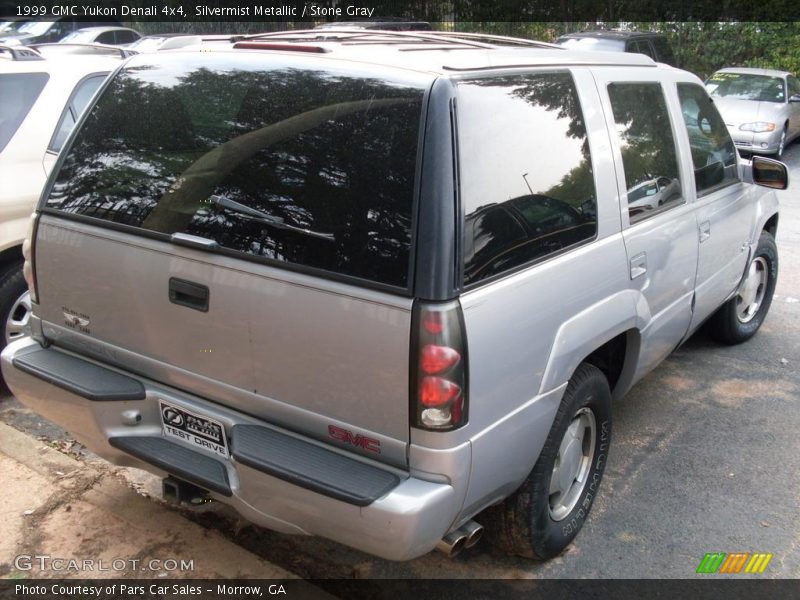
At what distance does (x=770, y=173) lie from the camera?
460 cm

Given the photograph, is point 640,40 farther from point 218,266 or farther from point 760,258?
point 218,266

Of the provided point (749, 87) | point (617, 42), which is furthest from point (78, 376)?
point (749, 87)

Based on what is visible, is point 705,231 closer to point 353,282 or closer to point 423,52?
point 423,52

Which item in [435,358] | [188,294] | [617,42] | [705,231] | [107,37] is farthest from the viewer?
[107,37]

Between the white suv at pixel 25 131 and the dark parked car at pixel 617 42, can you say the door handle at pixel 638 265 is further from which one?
the dark parked car at pixel 617 42

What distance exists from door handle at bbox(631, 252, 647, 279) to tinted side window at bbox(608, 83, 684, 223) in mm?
161

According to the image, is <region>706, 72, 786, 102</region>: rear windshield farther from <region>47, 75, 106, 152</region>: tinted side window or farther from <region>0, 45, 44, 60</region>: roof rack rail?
<region>0, 45, 44, 60</region>: roof rack rail

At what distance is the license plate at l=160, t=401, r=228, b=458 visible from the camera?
2727 millimetres

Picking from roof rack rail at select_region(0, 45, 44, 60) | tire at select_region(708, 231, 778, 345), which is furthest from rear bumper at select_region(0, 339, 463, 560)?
tire at select_region(708, 231, 778, 345)

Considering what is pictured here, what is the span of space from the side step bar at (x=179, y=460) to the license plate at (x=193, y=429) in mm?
32

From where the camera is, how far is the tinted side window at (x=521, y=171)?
2492mm

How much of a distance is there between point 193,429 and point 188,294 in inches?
19.3

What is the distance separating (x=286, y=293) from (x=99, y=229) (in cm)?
94

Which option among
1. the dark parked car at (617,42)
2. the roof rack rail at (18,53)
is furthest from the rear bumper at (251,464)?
the dark parked car at (617,42)
